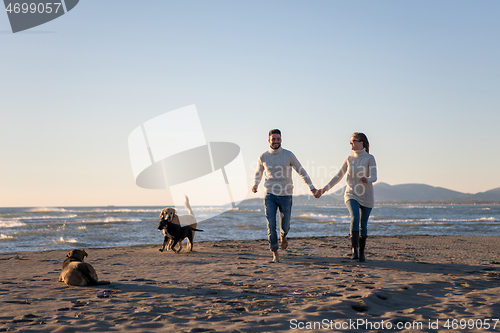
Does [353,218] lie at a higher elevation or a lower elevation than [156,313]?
higher

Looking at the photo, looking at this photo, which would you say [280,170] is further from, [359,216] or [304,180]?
[359,216]

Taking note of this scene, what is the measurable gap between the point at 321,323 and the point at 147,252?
227 inches

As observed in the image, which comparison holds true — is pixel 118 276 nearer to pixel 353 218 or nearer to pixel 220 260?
pixel 220 260

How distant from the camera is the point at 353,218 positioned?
20.0ft

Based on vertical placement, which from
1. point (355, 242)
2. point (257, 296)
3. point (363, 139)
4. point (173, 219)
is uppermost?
point (363, 139)

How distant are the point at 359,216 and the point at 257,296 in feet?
9.85

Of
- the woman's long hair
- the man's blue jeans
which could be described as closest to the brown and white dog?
the man's blue jeans

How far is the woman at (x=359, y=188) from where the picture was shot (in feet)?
19.9

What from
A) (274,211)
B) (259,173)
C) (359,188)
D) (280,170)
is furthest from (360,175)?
(259,173)

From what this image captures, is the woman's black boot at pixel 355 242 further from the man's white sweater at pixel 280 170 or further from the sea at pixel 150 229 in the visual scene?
the sea at pixel 150 229

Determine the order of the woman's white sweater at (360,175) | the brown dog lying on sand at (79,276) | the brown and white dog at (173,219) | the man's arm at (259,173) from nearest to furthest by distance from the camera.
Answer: the brown dog lying on sand at (79,276) < the woman's white sweater at (360,175) < the man's arm at (259,173) < the brown and white dog at (173,219)

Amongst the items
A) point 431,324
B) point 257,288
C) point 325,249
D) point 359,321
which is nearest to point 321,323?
point 359,321

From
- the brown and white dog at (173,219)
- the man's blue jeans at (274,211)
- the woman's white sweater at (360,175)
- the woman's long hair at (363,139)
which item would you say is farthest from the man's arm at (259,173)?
the brown and white dog at (173,219)

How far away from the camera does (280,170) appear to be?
6102mm
